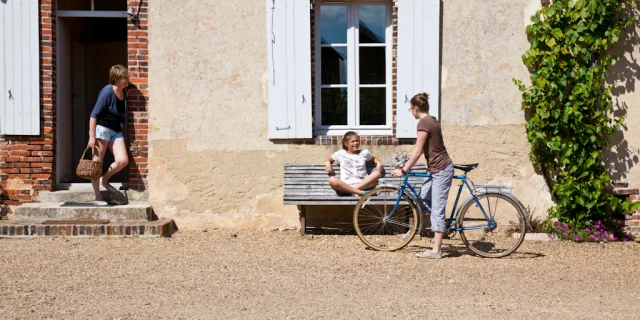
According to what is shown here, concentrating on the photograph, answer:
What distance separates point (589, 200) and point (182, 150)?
4605mm

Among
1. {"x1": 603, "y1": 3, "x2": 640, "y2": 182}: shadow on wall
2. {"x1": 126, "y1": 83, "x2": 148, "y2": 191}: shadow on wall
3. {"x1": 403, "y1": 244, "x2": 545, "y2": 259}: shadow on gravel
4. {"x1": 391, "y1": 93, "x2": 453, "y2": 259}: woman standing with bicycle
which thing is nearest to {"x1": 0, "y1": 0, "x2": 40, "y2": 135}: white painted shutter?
{"x1": 126, "y1": 83, "x2": 148, "y2": 191}: shadow on wall

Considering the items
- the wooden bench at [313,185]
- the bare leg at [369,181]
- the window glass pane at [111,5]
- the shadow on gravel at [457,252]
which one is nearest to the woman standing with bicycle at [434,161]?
the shadow on gravel at [457,252]

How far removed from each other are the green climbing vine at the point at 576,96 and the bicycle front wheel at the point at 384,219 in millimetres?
1805

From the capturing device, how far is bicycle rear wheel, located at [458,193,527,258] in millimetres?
6980

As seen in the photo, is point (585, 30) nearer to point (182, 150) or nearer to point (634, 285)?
point (634, 285)

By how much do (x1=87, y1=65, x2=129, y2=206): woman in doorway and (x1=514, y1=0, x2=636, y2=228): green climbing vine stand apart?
4.46 m

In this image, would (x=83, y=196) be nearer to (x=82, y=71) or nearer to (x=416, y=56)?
(x=82, y=71)

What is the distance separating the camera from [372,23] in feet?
28.4

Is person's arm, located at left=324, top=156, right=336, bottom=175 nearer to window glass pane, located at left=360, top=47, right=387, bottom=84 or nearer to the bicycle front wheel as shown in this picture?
the bicycle front wheel

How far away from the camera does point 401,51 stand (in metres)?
8.41

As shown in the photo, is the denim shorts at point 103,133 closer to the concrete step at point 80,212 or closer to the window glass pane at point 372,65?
the concrete step at point 80,212

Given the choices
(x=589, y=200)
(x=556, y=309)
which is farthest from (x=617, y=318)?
(x=589, y=200)

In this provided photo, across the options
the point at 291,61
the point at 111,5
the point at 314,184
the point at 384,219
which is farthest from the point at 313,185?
the point at 111,5

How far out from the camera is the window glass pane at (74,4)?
29.2 ft
